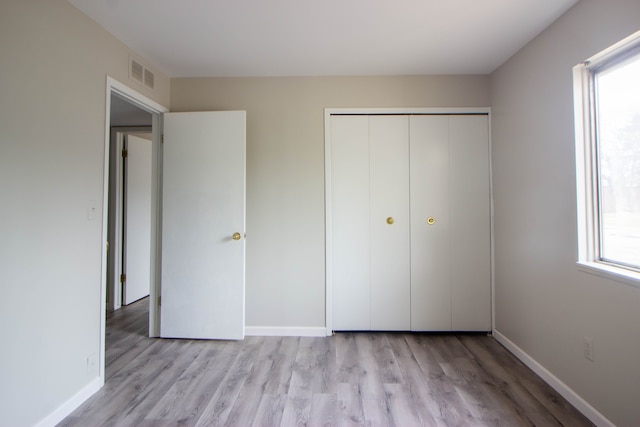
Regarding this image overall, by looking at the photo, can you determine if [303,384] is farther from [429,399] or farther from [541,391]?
[541,391]

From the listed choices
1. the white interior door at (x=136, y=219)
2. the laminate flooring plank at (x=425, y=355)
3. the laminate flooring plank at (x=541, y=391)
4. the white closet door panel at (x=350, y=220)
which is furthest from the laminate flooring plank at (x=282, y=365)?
the white interior door at (x=136, y=219)

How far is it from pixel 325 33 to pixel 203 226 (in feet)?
6.01

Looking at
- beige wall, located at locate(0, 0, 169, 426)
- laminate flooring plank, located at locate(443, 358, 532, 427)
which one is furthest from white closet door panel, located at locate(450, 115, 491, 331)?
beige wall, located at locate(0, 0, 169, 426)

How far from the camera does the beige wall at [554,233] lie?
1.47m

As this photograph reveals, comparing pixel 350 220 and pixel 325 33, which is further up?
pixel 325 33

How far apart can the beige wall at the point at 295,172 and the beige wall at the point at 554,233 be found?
62 cm

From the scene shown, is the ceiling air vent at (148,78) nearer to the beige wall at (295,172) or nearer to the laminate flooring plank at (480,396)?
the beige wall at (295,172)

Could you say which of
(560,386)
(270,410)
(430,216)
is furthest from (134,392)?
(560,386)

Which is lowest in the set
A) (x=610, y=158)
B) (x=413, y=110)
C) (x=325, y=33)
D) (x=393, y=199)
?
(x=393, y=199)

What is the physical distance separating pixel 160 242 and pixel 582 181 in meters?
3.22

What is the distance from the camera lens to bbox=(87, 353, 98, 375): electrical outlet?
1.83 meters

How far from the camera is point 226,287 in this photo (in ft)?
8.29

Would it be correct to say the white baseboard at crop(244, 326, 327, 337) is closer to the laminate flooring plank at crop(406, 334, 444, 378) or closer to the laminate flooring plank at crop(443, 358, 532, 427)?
the laminate flooring plank at crop(406, 334, 444, 378)

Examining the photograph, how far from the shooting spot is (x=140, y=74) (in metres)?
2.30
